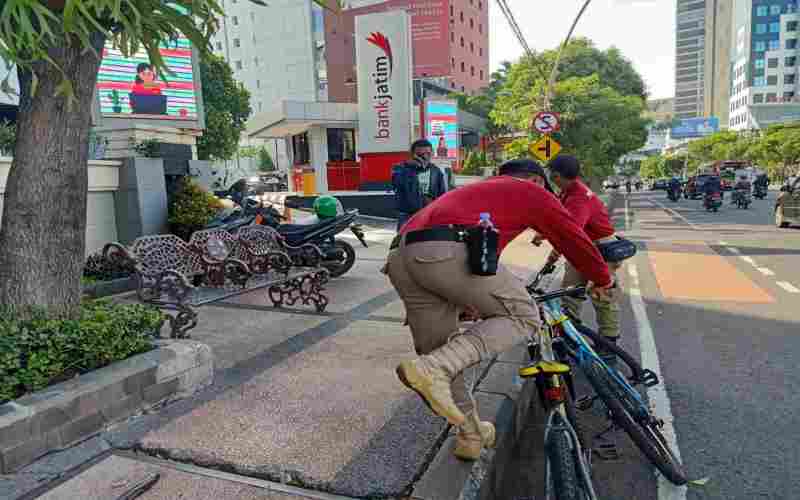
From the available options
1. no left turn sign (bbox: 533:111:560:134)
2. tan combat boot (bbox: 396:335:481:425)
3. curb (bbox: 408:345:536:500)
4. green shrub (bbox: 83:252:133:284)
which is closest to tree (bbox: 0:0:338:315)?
tan combat boot (bbox: 396:335:481:425)

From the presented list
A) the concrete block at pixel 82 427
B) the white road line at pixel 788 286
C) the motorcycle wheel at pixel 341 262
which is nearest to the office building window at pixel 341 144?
the motorcycle wheel at pixel 341 262

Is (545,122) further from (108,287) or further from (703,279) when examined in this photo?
(108,287)

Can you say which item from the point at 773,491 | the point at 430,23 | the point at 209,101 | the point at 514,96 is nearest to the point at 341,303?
the point at 773,491

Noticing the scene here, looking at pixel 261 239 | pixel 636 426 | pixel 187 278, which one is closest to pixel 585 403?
pixel 636 426

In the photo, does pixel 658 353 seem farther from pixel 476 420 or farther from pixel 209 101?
pixel 209 101

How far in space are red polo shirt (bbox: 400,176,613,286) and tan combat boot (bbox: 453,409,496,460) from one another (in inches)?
39.0

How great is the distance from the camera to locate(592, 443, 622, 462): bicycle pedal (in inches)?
120

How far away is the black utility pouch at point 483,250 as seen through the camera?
2.33 metres

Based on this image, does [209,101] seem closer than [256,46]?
Yes

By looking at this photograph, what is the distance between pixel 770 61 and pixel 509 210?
420 ft

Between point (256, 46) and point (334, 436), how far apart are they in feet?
238

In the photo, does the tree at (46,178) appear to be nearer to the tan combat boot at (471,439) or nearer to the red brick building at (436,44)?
the tan combat boot at (471,439)

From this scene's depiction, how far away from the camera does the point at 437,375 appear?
227cm

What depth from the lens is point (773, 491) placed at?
277 cm
